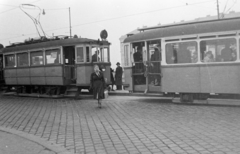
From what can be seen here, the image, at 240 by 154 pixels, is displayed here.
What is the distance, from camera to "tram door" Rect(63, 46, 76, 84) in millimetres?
16750

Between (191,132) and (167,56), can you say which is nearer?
(191,132)

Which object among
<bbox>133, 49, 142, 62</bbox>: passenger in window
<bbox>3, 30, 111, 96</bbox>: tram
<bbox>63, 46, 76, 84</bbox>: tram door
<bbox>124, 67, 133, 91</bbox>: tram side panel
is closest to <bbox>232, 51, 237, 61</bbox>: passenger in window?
<bbox>133, 49, 142, 62</bbox>: passenger in window

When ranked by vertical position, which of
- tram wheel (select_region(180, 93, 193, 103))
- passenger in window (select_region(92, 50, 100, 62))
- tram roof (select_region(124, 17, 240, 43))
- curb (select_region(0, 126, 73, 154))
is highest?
tram roof (select_region(124, 17, 240, 43))

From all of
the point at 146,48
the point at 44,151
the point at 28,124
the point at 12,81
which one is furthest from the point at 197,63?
the point at 12,81

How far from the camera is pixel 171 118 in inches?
350

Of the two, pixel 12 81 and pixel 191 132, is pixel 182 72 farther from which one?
pixel 12 81

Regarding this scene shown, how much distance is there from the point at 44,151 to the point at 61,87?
39.8 feet

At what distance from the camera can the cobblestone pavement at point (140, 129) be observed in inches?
229

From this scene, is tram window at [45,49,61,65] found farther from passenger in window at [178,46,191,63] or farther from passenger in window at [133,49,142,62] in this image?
passenger in window at [178,46,191,63]

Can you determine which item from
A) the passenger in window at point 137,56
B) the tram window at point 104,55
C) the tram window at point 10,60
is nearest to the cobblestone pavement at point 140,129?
the passenger in window at point 137,56

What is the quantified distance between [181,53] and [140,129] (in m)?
5.40

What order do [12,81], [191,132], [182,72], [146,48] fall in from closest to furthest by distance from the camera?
[191,132], [182,72], [146,48], [12,81]

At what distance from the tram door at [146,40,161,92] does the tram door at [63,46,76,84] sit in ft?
16.7

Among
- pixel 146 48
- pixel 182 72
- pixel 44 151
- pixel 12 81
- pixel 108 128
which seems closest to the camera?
pixel 44 151
